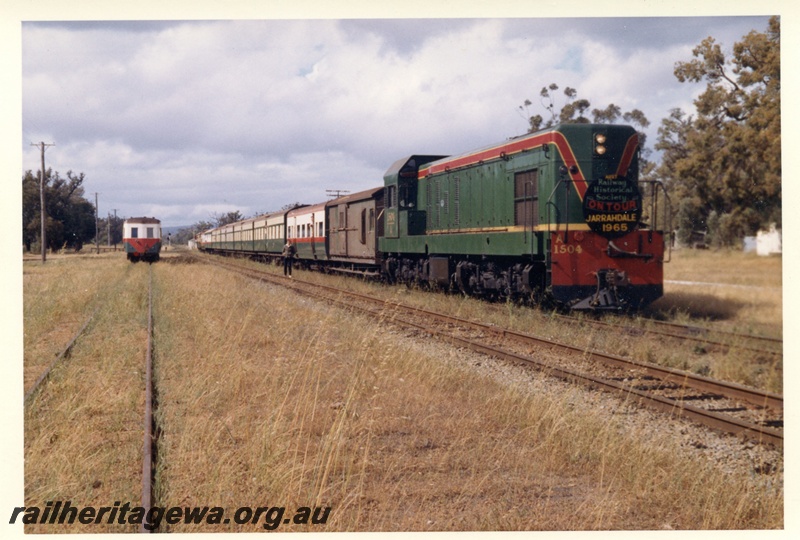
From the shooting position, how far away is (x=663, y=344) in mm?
10289

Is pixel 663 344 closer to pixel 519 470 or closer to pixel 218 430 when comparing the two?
pixel 519 470

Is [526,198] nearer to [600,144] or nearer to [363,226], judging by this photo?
[600,144]

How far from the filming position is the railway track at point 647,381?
6.55m

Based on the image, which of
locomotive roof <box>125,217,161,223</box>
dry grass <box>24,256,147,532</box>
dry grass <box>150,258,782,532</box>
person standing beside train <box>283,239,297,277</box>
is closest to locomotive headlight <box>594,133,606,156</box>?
dry grass <box>150,258,782,532</box>

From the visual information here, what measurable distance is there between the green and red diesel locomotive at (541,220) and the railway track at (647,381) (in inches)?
81.3

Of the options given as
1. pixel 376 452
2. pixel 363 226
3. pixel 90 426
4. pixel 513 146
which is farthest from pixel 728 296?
pixel 90 426

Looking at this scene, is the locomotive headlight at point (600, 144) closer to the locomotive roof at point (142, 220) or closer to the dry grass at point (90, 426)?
the dry grass at point (90, 426)

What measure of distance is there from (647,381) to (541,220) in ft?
17.3

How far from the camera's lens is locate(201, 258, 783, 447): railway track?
6.55 meters

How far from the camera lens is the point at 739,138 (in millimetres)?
9008

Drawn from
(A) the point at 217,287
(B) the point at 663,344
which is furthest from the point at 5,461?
(A) the point at 217,287

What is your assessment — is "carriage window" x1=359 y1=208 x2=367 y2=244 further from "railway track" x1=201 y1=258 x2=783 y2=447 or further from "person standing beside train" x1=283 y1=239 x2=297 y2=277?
"railway track" x1=201 y1=258 x2=783 y2=447

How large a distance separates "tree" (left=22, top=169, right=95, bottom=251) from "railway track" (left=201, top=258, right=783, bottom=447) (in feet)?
78.5

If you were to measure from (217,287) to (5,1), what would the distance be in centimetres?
1583
